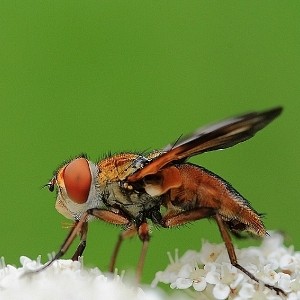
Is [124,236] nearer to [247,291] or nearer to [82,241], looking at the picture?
[82,241]

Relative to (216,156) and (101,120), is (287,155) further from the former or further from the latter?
(101,120)

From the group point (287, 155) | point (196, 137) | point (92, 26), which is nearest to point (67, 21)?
point (92, 26)

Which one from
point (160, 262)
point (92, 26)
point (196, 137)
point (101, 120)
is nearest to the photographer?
point (196, 137)

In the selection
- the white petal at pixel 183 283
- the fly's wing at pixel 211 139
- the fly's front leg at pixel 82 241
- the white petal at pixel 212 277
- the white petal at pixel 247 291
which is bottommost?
the white petal at pixel 247 291

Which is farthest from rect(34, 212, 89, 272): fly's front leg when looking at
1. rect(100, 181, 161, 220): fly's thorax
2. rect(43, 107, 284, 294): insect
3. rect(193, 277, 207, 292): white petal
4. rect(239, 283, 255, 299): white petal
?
rect(239, 283, 255, 299): white petal

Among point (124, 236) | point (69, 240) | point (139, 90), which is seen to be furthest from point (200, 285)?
point (139, 90)

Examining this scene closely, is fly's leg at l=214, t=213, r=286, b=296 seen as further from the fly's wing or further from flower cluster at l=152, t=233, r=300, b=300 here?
the fly's wing

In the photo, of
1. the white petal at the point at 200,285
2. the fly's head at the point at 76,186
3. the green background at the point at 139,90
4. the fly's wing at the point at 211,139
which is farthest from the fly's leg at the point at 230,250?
the green background at the point at 139,90

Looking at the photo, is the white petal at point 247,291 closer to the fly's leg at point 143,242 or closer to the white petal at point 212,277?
the white petal at point 212,277
